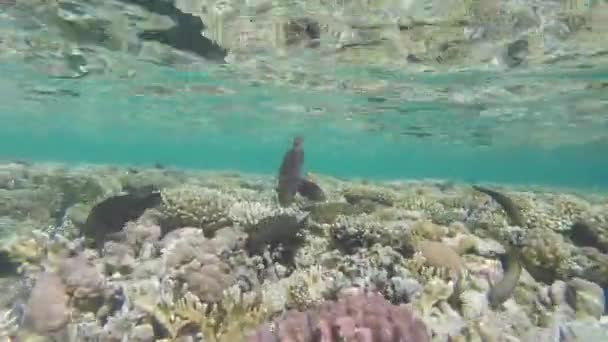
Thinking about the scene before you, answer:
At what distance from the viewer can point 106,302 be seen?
587 centimetres

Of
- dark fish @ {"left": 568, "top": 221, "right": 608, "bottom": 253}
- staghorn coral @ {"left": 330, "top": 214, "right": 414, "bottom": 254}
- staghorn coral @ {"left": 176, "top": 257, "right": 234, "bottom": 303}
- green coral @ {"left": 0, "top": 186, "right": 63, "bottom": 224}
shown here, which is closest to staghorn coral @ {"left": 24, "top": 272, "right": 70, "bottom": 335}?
staghorn coral @ {"left": 176, "top": 257, "right": 234, "bottom": 303}

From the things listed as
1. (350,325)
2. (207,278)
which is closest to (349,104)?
(207,278)

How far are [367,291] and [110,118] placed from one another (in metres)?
47.7

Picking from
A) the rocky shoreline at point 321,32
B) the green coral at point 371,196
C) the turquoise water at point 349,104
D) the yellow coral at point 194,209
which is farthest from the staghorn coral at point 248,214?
the turquoise water at point 349,104

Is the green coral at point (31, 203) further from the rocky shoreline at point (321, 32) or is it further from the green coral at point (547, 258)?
the green coral at point (547, 258)

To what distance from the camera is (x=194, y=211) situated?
7359 millimetres

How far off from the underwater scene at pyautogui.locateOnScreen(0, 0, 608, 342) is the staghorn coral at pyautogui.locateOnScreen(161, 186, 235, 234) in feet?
0.10

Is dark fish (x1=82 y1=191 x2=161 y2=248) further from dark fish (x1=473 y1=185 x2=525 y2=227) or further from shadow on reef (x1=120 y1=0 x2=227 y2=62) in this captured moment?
shadow on reef (x1=120 y1=0 x2=227 y2=62)

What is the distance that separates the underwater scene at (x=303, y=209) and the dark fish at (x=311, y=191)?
0.05 m

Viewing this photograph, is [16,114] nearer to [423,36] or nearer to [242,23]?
[242,23]

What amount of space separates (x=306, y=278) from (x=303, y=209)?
2.68m

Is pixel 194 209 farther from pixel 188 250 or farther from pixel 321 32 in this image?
pixel 321 32

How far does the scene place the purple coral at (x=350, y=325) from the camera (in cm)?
418

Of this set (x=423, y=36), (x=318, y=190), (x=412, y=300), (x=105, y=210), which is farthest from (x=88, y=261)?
(x=423, y=36)
